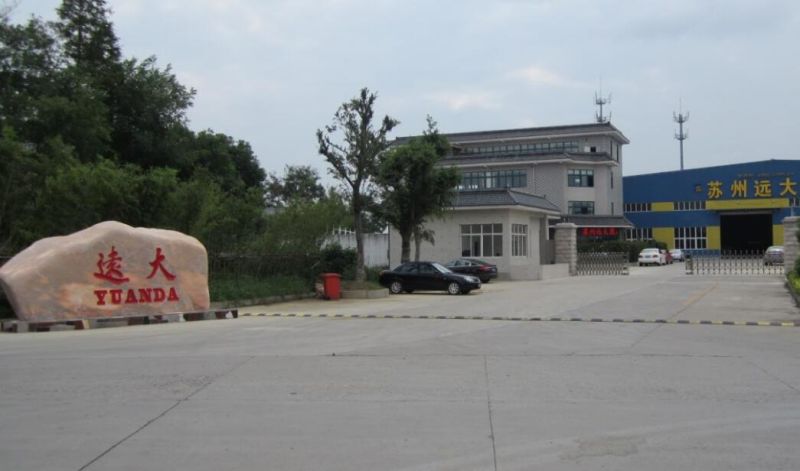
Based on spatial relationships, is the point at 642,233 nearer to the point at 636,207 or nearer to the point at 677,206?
the point at 636,207

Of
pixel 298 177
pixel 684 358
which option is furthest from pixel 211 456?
pixel 298 177

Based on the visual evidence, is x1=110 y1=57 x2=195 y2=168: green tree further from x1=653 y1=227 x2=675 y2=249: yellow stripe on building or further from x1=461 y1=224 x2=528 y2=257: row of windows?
x1=653 y1=227 x2=675 y2=249: yellow stripe on building

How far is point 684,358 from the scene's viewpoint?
37.3 feet

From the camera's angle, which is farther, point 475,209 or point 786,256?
point 475,209

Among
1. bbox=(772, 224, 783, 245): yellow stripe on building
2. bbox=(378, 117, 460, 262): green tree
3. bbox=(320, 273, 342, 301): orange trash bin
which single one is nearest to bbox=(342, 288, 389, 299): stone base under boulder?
bbox=(320, 273, 342, 301): orange trash bin

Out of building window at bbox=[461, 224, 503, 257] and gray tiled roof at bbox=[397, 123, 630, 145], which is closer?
building window at bbox=[461, 224, 503, 257]

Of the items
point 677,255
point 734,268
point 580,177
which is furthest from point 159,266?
point 677,255

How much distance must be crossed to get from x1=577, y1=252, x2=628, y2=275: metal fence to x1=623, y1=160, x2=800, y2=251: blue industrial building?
31.5m

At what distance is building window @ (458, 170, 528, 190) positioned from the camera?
6788cm

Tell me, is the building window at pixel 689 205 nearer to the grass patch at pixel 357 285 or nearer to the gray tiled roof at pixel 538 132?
the gray tiled roof at pixel 538 132

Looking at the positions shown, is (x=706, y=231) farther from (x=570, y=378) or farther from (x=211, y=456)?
(x=211, y=456)

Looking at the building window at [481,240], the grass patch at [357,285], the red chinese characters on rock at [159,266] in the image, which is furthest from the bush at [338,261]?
the building window at [481,240]

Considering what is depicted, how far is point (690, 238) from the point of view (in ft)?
250

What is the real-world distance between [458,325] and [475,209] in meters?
24.4
